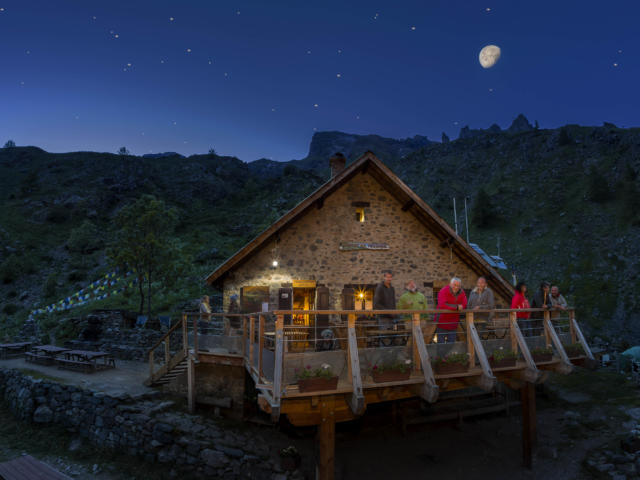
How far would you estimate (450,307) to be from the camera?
7617 millimetres

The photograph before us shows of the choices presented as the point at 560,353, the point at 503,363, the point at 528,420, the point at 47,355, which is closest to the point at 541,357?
the point at 560,353

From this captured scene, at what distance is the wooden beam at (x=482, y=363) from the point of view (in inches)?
263

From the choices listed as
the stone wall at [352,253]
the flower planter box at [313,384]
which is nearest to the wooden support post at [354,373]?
the flower planter box at [313,384]

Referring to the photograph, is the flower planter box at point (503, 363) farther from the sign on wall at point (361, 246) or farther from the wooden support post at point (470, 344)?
the sign on wall at point (361, 246)

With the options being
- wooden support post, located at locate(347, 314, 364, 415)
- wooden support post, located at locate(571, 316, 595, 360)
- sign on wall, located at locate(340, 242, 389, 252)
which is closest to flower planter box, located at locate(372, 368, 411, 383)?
wooden support post, located at locate(347, 314, 364, 415)

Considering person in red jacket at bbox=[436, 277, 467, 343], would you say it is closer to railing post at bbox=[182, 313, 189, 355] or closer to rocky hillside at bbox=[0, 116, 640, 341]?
railing post at bbox=[182, 313, 189, 355]

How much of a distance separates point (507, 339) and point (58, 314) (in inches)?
1136

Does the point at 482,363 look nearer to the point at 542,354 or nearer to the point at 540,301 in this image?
the point at 542,354

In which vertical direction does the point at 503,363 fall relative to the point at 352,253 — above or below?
below

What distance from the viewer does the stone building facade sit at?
1231 centimetres

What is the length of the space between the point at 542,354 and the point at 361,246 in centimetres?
646

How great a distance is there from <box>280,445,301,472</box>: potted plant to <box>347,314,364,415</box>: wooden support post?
5769 mm

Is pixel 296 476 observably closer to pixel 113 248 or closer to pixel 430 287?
pixel 430 287

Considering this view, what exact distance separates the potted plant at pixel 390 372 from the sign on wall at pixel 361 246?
6961mm
